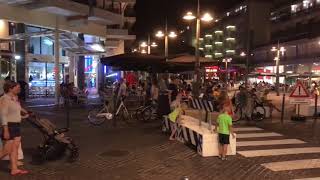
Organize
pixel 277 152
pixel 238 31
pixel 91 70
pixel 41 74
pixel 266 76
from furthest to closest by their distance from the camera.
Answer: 1. pixel 238 31
2. pixel 266 76
3. pixel 91 70
4. pixel 41 74
5. pixel 277 152

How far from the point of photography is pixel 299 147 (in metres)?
12.9

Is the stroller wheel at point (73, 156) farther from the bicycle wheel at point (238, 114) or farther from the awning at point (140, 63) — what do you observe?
the awning at point (140, 63)

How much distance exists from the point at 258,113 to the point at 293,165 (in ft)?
30.8

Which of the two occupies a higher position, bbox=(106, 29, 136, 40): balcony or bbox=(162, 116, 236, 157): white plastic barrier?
bbox=(106, 29, 136, 40): balcony

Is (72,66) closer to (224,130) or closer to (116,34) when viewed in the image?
(116,34)

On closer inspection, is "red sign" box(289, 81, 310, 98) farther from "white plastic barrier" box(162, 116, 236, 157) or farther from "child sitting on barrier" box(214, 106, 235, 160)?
"child sitting on barrier" box(214, 106, 235, 160)

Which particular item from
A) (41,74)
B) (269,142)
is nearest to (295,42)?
(41,74)

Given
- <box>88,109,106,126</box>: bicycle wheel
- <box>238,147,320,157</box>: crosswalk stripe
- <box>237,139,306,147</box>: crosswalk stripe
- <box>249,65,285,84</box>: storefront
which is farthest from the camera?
<box>249,65,285,84</box>: storefront

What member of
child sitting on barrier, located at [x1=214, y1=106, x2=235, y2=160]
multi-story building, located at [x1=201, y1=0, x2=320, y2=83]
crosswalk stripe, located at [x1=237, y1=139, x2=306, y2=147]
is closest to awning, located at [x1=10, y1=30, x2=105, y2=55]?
multi-story building, located at [x1=201, y1=0, x2=320, y2=83]

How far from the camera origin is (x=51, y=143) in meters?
10.3

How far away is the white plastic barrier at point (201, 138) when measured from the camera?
36.7 ft

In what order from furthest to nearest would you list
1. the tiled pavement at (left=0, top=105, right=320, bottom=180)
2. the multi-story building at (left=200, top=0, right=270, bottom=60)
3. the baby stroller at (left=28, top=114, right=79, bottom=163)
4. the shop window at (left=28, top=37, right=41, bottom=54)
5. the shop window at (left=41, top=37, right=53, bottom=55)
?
the multi-story building at (left=200, top=0, right=270, bottom=60) < the shop window at (left=41, top=37, right=53, bottom=55) < the shop window at (left=28, top=37, right=41, bottom=54) < the baby stroller at (left=28, top=114, right=79, bottom=163) < the tiled pavement at (left=0, top=105, right=320, bottom=180)

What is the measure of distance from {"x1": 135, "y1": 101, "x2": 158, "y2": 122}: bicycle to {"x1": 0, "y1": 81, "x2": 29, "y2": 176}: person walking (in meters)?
9.59

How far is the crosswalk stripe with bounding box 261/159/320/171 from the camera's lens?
10.1 meters
